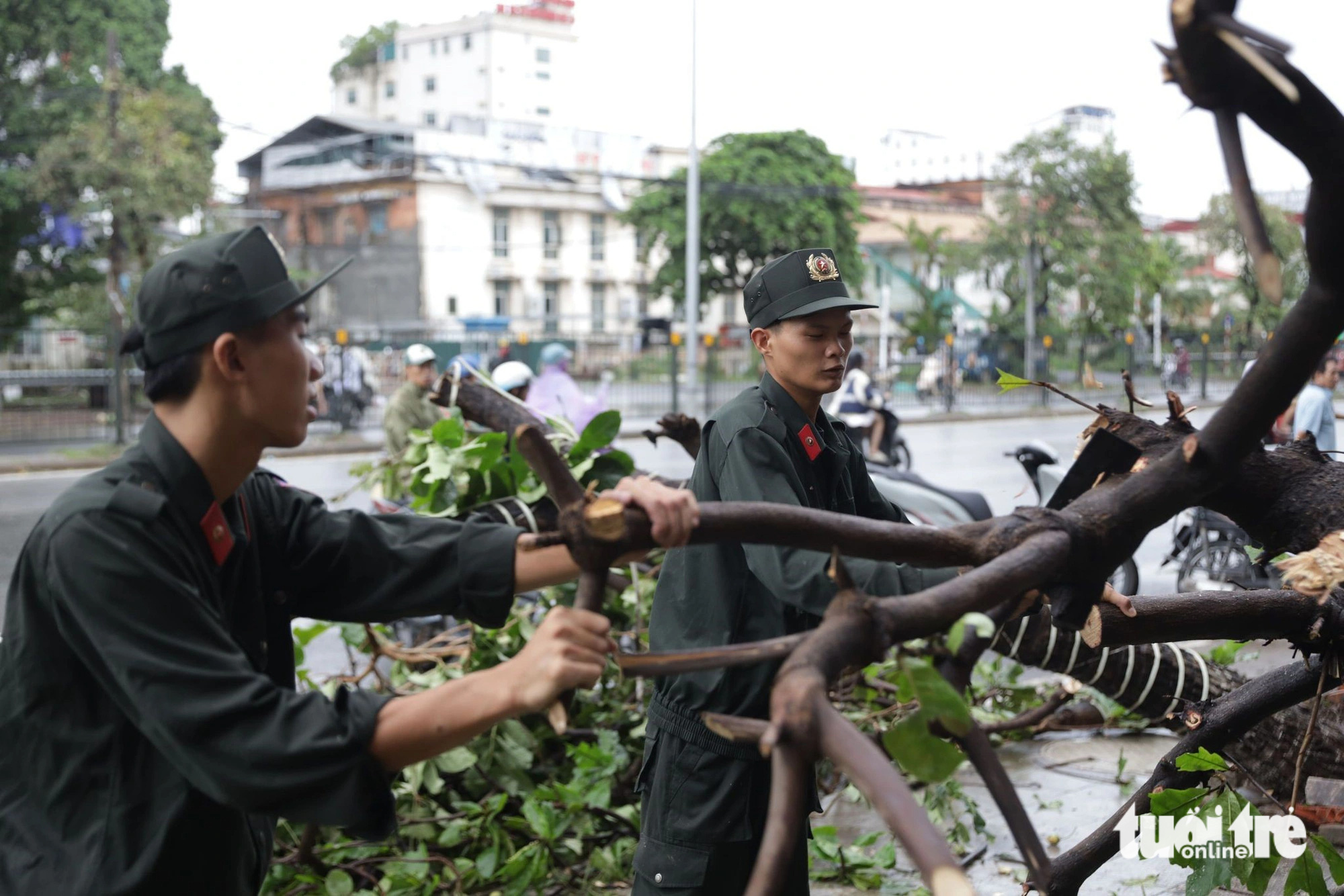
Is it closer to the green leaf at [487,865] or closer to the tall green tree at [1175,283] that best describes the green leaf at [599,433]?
the green leaf at [487,865]

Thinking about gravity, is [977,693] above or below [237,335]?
below

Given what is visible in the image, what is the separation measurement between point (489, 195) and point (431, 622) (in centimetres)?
4567

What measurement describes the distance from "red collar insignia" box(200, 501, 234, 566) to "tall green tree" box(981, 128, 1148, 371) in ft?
108

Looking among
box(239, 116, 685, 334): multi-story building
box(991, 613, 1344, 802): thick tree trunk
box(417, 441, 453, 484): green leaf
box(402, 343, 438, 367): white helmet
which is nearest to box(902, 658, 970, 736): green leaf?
box(991, 613, 1344, 802): thick tree trunk

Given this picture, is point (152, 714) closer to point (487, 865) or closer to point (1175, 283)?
point (487, 865)

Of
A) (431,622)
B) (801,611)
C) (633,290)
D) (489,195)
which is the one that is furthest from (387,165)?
(801,611)

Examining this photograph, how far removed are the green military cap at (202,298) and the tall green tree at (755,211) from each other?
35371 millimetres

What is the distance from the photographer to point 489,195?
5019 centimetres

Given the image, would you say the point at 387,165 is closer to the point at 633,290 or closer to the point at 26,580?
the point at 633,290

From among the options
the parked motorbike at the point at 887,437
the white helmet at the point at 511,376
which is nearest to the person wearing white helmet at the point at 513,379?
the white helmet at the point at 511,376

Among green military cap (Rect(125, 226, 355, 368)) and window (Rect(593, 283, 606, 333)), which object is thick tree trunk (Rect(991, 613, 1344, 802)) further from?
window (Rect(593, 283, 606, 333))

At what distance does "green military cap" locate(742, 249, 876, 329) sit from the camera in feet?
9.55

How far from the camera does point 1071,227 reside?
33.8 meters

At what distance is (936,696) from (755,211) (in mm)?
37642
